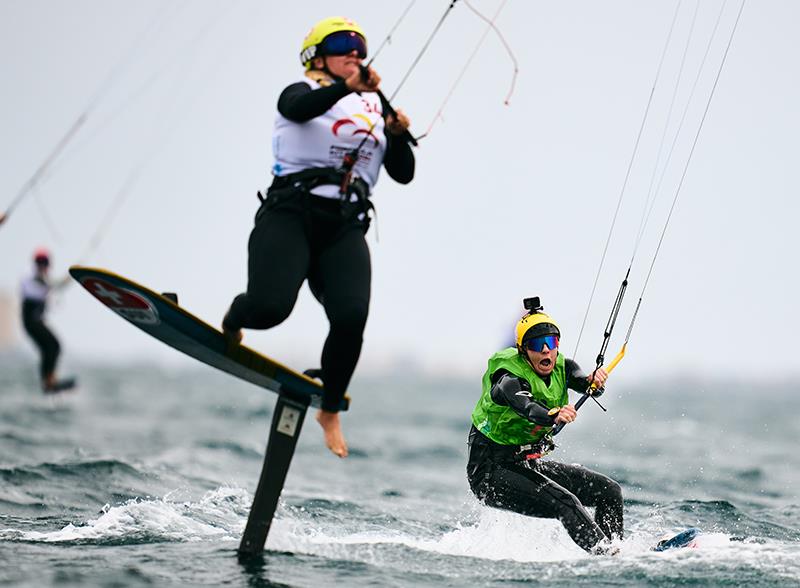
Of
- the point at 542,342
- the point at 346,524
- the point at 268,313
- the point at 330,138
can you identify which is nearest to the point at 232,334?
the point at 268,313

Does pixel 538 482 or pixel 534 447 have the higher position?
pixel 534 447

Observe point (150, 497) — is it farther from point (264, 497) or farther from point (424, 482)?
point (424, 482)

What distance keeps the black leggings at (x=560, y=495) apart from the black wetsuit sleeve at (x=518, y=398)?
47cm

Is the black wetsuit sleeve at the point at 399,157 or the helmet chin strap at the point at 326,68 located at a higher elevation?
the helmet chin strap at the point at 326,68

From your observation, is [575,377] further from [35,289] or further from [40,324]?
[40,324]

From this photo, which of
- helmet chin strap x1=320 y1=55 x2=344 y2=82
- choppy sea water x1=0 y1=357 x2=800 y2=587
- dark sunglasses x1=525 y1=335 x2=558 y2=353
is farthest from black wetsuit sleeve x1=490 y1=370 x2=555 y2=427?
helmet chin strap x1=320 y1=55 x2=344 y2=82

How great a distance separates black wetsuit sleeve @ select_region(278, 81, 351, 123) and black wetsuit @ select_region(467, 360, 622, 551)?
228cm

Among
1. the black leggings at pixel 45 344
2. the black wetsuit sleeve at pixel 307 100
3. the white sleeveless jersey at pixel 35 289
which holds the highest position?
the white sleeveless jersey at pixel 35 289

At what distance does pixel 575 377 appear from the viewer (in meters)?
7.81

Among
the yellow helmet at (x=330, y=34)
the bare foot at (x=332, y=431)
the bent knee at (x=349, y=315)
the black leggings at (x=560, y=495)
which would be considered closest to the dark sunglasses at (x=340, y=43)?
the yellow helmet at (x=330, y=34)

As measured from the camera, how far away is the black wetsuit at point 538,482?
7398 mm

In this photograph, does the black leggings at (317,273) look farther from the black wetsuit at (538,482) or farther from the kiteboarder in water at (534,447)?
the kiteboarder in water at (534,447)

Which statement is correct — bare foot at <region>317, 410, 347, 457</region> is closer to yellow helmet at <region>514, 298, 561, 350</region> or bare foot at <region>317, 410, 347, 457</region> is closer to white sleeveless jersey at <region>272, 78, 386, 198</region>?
white sleeveless jersey at <region>272, 78, 386, 198</region>

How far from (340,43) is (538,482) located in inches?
116
